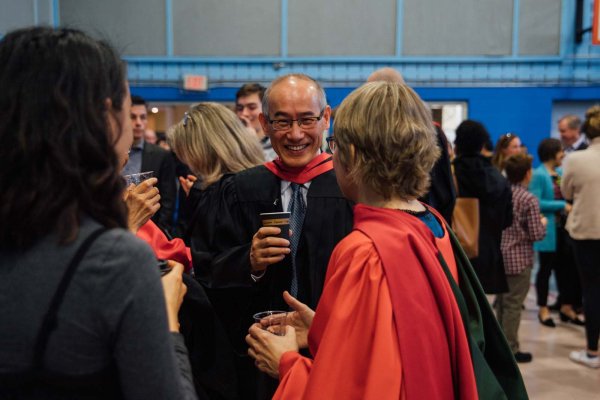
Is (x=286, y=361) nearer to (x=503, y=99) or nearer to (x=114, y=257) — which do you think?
(x=114, y=257)

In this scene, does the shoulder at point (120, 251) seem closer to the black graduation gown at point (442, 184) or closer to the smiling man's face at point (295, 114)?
the smiling man's face at point (295, 114)

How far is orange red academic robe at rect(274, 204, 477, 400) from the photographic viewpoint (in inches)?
51.4

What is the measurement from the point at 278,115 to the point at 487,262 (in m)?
2.72

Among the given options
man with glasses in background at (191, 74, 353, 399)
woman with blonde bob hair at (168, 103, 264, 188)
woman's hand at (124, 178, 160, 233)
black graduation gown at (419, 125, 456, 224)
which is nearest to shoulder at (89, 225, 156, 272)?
woman's hand at (124, 178, 160, 233)

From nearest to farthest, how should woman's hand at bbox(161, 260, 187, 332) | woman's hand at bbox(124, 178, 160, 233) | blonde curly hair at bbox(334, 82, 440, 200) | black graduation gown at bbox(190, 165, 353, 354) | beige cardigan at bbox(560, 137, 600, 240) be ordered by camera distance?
woman's hand at bbox(161, 260, 187, 332)
blonde curly hair at bbox(334, 82, 440, 200)
woman's hand at bbox(124, 178, 160, 233)
black graduation gown at bbox(190, 165, 353, 354)
beige cardigan at bbox(560, 137, 600, 240)

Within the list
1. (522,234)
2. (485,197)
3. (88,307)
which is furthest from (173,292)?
(522,234)

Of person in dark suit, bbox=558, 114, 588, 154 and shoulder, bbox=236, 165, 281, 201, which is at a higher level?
person in dark suit, bbox=558, 114, 588, 154

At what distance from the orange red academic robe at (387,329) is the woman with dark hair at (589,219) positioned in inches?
140

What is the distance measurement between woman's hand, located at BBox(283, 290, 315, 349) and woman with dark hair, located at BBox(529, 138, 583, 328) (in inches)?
180

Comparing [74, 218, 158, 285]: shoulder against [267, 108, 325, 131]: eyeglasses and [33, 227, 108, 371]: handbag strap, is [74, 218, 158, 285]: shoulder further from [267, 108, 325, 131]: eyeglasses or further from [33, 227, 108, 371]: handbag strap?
[267, 108, 325, 131]: eyeglasses

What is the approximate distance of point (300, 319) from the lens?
1.76 meters

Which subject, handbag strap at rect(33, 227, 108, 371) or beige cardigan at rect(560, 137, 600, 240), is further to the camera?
beige cardigan at rect(560, 137, 600, 240)

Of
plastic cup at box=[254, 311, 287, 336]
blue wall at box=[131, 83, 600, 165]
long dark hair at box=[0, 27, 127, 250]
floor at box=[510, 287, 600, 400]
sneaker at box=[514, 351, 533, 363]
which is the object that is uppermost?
blue wall at box=[131, 83, 600, 165]

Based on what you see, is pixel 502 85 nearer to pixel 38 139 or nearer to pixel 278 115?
pixel 278 115
